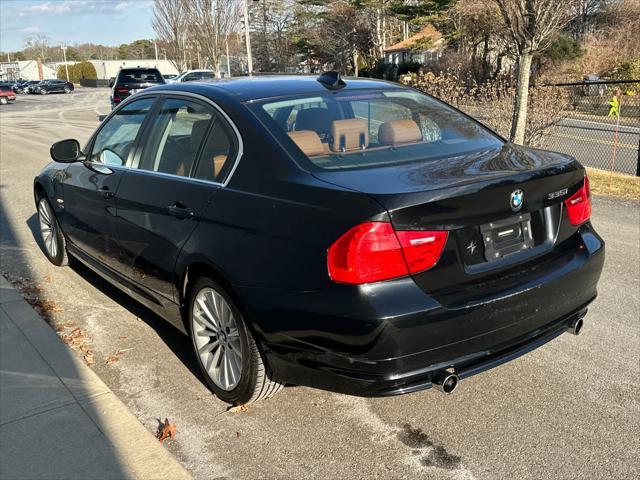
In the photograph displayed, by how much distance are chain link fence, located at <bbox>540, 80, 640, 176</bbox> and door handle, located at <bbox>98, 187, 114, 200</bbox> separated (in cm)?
915

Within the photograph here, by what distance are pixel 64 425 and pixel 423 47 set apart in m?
48.2

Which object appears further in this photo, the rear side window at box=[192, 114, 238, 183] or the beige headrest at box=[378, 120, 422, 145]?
the beige headrest at box=[378, 120, 422, 145]

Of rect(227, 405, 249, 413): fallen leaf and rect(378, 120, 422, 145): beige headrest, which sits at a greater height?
rect(378, 120, 422, 145): beige headrest

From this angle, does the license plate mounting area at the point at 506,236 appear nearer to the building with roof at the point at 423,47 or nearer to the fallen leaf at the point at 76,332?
the fallen leaf at the point at 76,332

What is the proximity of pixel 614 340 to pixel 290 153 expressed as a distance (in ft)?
8.48

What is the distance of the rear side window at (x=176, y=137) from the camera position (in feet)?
11.8

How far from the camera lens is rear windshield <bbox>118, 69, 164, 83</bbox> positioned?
2230cm

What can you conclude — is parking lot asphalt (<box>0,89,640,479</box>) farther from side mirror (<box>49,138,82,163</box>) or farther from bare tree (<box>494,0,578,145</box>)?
bare tree (<box>494,0,578,145</box>)

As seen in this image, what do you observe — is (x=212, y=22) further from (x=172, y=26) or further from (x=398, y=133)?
(x=398, y=133)

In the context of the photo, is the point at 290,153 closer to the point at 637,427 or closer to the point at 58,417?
the point at 58,417

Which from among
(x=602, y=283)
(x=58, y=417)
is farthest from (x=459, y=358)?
(x=602, y=283)

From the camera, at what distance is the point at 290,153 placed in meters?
3.01

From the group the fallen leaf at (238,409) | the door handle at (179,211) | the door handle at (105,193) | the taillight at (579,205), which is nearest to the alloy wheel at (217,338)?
the fallen leaf at (238,409)

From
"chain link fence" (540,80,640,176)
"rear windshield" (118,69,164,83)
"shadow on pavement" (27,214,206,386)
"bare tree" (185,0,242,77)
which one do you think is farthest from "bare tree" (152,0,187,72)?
"shadow on pavement" (27,214,206,386)
